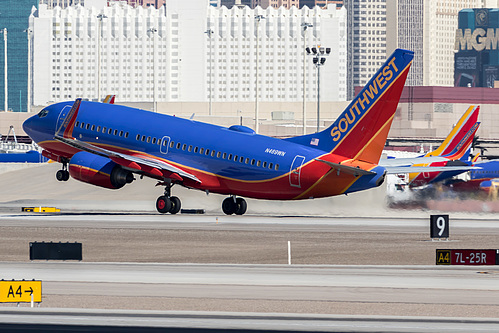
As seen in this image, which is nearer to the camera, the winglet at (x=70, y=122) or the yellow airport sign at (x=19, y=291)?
the yellow airport sign at (x=19, y=291)

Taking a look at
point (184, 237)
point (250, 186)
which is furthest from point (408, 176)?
point (184, 237)

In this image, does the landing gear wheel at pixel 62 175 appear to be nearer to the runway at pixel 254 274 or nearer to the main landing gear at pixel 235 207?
the runway at pixel 254 274

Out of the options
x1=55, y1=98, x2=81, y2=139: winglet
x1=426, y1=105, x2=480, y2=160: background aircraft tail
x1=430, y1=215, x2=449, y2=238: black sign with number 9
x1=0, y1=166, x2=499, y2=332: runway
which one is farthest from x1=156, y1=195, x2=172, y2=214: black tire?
x1=426, y1=105, x2=480, y2=160: background aircraft tail

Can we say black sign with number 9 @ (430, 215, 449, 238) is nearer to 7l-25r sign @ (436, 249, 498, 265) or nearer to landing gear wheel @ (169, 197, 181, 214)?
7l-25r sign @ (436, 249, 498, 265)

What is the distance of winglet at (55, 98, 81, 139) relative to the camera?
216 feet

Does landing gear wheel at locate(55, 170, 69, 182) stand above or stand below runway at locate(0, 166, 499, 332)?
above

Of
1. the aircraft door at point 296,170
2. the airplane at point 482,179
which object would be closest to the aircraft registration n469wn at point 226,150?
the aircraft door at point 296,170

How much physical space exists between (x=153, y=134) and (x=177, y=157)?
225 cm

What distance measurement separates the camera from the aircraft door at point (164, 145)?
209 feet

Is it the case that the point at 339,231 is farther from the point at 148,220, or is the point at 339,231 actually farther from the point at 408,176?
the point at 408,176

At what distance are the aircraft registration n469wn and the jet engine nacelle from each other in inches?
2.4

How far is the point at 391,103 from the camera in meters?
56.4

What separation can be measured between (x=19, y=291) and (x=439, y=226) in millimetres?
26293

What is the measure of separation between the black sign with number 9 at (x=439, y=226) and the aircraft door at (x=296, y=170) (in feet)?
34.4
